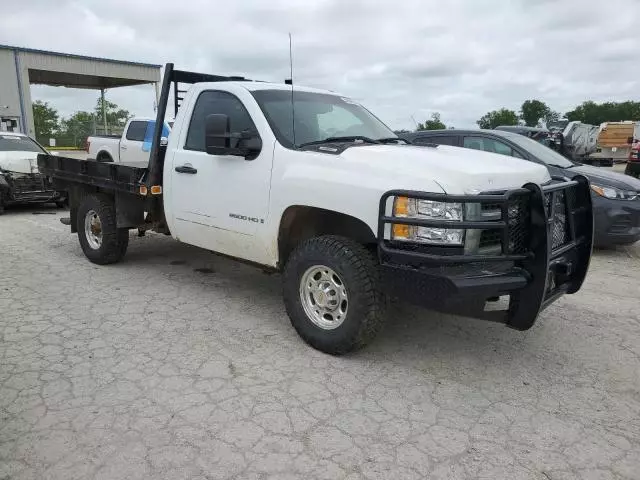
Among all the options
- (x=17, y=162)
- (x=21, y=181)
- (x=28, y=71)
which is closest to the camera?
(x=21, y=181)

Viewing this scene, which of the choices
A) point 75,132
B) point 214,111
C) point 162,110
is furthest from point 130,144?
point 75,132

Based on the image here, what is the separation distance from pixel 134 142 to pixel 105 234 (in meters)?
7.54

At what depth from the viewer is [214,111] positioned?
492cm

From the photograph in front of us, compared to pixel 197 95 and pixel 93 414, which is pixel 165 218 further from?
pixel 93 414

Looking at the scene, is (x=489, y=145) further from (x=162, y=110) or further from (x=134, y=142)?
(x=134, y=142)

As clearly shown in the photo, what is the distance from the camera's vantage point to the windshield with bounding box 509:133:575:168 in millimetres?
7319

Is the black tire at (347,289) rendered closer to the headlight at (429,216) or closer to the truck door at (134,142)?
the headlight at (429,216)

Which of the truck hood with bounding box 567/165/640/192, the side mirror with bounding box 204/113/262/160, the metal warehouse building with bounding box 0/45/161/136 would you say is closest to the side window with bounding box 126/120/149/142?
the side mirror with bounding box 204/113/262/160

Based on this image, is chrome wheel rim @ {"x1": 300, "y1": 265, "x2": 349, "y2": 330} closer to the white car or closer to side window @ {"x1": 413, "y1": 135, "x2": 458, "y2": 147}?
side window @ {"x1": 413, "y1": 135, "x2": 458, "y2": 147}

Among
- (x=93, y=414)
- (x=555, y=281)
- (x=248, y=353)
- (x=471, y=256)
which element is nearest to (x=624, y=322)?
(x=555, y=281)

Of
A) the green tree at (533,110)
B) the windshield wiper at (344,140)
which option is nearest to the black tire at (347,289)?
the windshield wiper at (344,140)

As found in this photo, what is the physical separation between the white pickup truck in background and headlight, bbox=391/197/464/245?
9970 mm

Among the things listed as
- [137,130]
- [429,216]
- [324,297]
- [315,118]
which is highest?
[137,130]

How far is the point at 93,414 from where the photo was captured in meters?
3.07
